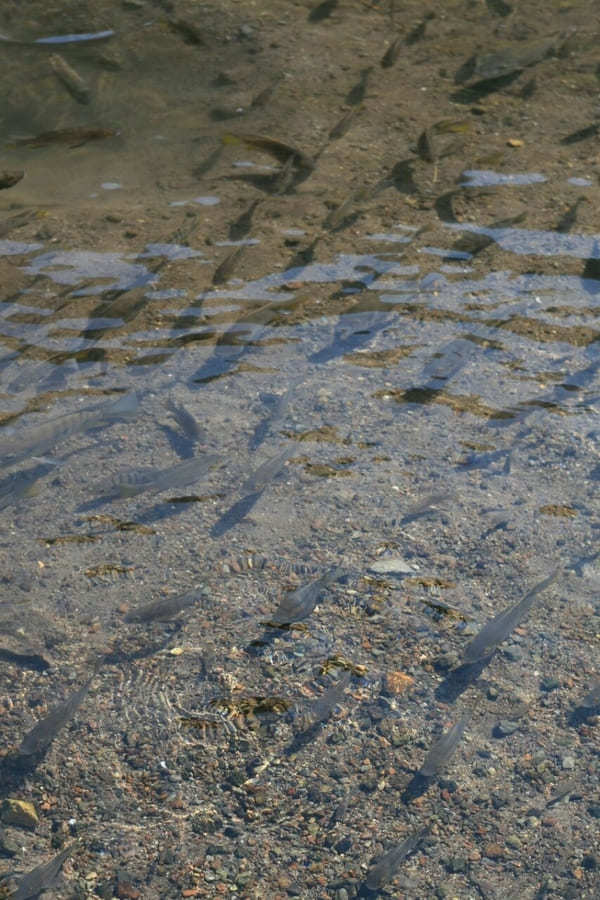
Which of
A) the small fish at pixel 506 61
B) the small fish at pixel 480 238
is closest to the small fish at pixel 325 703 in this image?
the small fish at pixel 480 238

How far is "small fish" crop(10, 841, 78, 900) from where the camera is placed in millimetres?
3600

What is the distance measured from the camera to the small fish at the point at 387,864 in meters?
3.71

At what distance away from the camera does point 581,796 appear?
13.2ft

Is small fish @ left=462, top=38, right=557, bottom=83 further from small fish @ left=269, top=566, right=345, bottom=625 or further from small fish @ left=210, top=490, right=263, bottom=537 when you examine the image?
small fish @ left=269, top=566, right=345, bottom=625

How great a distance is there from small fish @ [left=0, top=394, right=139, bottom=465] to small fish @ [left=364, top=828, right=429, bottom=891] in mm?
3025

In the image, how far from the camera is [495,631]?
4559 mm

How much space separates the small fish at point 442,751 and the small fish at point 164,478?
6.96 ft

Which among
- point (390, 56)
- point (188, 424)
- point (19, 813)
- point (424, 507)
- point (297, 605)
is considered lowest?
point (19, 813)

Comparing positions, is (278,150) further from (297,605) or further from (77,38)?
(297,605)

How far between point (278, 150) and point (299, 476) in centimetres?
382

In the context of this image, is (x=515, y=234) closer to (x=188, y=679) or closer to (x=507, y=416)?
(x=507, y=416)

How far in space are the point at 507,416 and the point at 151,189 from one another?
3.86m

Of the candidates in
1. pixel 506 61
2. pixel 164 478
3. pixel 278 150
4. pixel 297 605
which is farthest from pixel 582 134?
pixel 297 605

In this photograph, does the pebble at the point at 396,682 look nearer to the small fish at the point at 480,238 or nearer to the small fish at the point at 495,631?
the small fish at the point at 495,631
